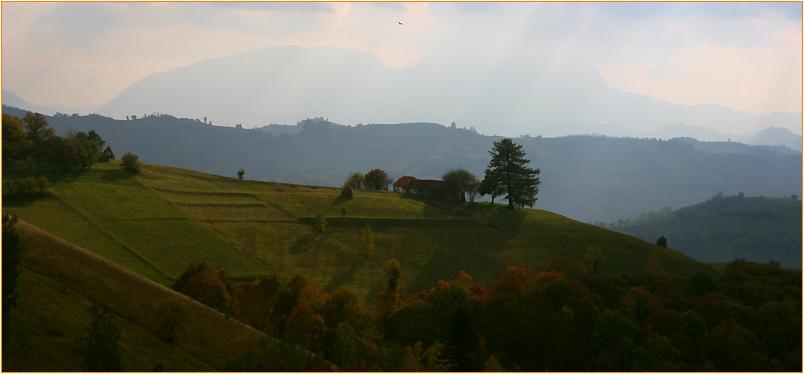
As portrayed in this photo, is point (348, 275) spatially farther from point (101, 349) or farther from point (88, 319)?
point (101, 349)

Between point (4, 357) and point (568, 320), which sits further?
point (568, 320)

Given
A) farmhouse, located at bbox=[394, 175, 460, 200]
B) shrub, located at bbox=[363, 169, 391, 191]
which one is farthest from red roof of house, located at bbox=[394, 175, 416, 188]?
shrub, located at bbox=[363, 169, 391, 191]

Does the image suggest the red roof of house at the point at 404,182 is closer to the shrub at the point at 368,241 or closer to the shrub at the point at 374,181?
the shrub at the point at 374,181

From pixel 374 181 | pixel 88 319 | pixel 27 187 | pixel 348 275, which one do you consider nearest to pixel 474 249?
pixel 348 275

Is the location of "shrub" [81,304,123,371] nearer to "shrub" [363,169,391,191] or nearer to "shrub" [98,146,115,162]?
"shrub" [98,146,115,162]

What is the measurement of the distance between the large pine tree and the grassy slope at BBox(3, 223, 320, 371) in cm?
9537

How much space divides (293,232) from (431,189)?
46429 millimetres

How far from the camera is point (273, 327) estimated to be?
73.1m

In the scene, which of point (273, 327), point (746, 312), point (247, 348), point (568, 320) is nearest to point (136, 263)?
point (273, 327)

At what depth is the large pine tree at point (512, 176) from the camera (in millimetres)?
152625

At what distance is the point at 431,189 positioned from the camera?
15625cm

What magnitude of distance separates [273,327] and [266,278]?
83.3 ft

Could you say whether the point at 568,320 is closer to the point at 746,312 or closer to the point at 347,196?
the point at 746,312

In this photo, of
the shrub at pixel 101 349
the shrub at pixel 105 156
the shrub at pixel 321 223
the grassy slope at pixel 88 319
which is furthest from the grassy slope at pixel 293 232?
the shrub at pixel 101 349
